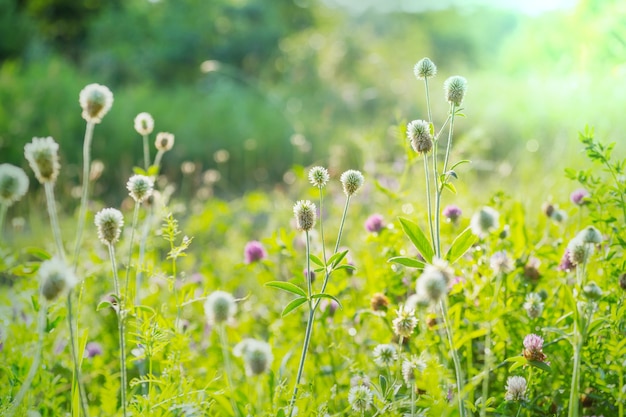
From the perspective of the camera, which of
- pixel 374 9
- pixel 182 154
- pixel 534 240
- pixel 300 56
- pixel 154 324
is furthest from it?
pixel 374 9

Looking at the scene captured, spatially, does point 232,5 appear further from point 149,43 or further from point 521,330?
point 521,330

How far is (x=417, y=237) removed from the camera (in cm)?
112

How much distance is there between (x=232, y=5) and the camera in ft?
41.9

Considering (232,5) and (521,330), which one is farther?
(232,5)

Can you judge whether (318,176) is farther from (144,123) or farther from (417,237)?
(144,123)

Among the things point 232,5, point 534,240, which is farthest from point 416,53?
point 534,240

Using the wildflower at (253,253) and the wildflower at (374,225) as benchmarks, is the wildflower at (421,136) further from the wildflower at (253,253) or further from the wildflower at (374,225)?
the wildflower at (253,253)

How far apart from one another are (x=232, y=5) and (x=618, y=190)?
1234cm

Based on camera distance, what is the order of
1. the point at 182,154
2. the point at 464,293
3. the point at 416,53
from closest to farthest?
the point at 464,293 < the point at 182,154 < the point at 416,53

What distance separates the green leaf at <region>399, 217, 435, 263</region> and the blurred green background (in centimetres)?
48

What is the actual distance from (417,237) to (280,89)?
8.01 m

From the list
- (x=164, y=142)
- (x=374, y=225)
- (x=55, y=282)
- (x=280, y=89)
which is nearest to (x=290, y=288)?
(x=55, y=282)

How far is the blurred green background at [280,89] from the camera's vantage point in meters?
3.87

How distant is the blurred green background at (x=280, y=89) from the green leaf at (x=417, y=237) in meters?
0.48
